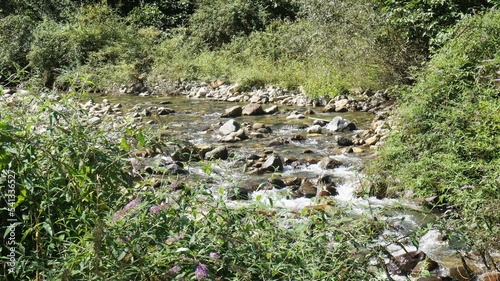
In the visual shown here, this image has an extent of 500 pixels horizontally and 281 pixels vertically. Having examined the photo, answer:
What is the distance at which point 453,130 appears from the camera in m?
5.84

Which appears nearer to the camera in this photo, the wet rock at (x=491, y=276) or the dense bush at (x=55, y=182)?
the dense bush at (x=55, y=182)

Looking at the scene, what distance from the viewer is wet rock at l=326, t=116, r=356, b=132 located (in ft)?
32.9

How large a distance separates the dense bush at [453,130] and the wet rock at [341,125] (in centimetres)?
297

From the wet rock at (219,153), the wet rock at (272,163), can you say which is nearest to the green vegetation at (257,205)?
the wet rock at (272,163)

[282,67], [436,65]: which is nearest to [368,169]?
[436,65]

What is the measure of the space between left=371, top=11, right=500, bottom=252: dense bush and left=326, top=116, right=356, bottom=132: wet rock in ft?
9.73

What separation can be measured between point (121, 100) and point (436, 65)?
11.0m

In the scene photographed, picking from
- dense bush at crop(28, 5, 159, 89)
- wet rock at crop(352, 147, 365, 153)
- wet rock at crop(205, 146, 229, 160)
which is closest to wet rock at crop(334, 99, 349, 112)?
wet rock at crop(352, 147, 365, 153)

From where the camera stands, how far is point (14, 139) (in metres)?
1.99

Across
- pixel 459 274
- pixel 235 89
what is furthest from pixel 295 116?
pixel 459 274

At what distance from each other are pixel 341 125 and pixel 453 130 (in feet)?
14.1

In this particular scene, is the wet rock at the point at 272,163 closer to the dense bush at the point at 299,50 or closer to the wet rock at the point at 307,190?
the wet rock at the point at 307,190

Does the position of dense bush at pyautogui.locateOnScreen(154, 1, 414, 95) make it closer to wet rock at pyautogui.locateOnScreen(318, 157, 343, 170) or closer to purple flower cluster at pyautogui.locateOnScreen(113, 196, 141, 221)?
wet rock at pyautogui.locateOnScreen(318, 157, 343, 170)

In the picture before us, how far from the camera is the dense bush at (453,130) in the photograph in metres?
5.30
